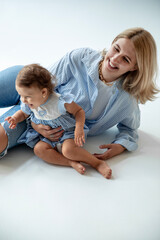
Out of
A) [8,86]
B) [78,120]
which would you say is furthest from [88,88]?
[8,86]

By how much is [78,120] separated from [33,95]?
8.7 inches

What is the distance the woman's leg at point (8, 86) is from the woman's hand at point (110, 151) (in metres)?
0.52

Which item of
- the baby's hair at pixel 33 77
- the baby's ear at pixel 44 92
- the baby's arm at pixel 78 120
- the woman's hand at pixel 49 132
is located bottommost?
the woman's hand at pixel 49 132

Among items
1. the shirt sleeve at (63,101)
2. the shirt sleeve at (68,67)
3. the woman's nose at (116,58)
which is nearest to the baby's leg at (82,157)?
the shirt sleeve at (63,101)

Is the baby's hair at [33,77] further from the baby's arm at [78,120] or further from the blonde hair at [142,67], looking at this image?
the blonde hair at [142,67]

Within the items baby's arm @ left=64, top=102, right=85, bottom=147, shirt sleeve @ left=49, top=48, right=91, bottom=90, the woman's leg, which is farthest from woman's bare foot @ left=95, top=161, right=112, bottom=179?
the woman's leg

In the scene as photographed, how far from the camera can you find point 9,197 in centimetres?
120

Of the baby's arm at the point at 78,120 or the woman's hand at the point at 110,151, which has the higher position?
the baby's arm at the point at 78,120

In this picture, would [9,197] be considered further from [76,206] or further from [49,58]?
[49,58]

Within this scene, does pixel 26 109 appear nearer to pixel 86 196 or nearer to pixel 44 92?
pixel 44 92

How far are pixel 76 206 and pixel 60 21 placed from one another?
2560mm

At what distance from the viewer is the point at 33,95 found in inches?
48.2

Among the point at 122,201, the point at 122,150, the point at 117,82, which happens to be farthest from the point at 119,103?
the point at 122,201

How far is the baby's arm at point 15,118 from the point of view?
1327 mm
